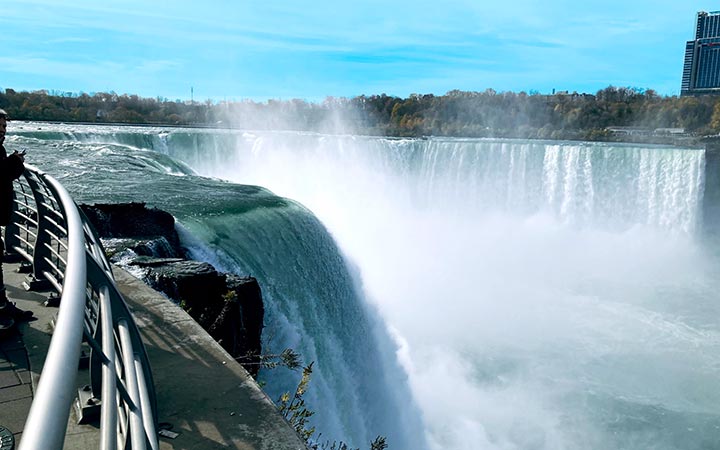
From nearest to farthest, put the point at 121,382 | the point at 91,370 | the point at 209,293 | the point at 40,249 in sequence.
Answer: the point at 121,382, the point at 91,370, the point at 40,249, the point at 209,293

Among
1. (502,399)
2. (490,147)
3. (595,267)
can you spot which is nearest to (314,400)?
(502,399)

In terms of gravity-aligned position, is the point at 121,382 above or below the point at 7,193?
below

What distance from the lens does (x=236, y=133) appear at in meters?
26.0

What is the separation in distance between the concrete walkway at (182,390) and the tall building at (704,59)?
100911 millimetres

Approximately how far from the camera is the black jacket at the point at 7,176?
3189mm

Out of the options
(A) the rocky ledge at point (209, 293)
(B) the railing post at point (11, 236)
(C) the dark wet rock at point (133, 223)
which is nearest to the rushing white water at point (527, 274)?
(A) the rocky ledge at point (209, 293)

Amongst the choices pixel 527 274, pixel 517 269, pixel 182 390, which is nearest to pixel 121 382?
pixel 182 390

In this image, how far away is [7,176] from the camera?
127 inches

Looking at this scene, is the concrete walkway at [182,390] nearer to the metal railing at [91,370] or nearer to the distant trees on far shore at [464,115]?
the metal railing at [91,370]

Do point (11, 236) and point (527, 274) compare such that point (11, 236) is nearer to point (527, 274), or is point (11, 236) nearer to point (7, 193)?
point (7, 193)

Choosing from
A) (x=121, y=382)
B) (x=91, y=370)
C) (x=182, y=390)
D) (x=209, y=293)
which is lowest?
(x=209, y=293)

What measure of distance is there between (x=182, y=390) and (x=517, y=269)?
1732cm

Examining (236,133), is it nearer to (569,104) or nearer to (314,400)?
(314,400)

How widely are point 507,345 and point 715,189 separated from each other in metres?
14.8
